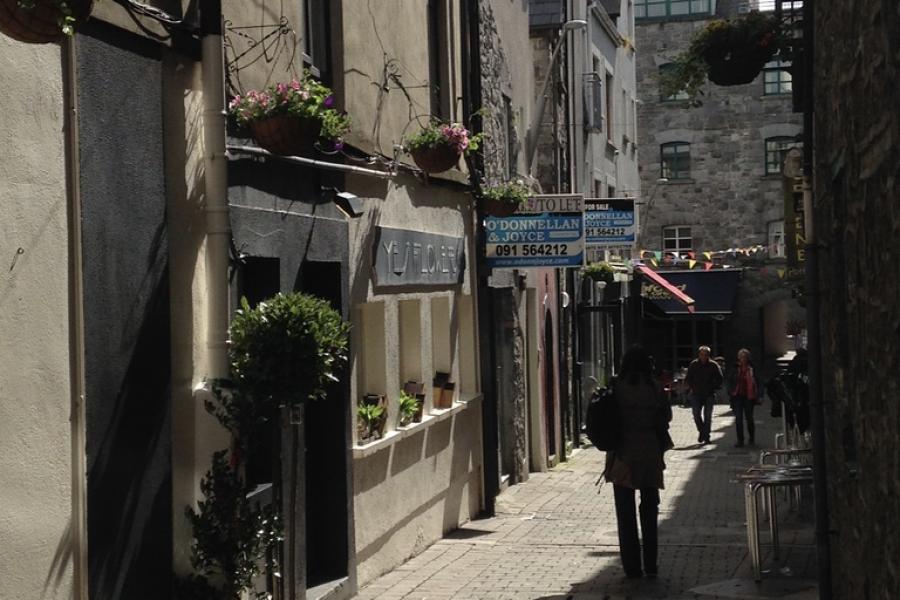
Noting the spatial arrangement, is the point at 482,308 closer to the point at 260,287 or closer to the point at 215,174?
the point at 260,287

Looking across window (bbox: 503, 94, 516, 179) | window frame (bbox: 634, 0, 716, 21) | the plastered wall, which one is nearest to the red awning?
window frame (bbox: 634, 0, 716, 21)

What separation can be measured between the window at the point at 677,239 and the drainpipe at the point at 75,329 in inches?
1581

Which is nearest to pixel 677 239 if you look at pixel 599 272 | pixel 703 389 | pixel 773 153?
pixel 773 153

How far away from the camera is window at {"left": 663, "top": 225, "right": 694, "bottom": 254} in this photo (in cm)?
4588

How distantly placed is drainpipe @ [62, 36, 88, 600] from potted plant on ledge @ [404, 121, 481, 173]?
6.22 metres

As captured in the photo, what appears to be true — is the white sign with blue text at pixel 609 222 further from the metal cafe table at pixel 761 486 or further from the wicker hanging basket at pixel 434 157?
the metal cafe table at pixel 761 486

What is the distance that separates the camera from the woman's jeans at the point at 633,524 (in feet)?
36.3

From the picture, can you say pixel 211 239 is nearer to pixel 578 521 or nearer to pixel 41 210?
pixel 41 210

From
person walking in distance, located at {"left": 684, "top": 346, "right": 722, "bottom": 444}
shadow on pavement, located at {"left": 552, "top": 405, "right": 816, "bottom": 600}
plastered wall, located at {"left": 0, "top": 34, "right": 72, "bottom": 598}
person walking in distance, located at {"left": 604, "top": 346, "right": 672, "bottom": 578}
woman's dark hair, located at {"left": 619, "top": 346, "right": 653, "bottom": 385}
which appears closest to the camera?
plastered wall, located at {"left": 0, "top": 34, "right": 72, "bottom": 598}

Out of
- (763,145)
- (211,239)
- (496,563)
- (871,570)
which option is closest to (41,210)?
(211,239)

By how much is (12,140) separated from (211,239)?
2.25m

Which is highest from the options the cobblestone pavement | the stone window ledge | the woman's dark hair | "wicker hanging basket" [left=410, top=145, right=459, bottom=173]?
"wicker hanging basket" [left=410, top=145, right=459, bottom=173]

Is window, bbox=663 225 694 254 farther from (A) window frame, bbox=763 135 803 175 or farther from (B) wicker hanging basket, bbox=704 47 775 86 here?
(B) wicker hanging basket, bbox=704 47 775 86

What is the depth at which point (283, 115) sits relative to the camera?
28.3ft
